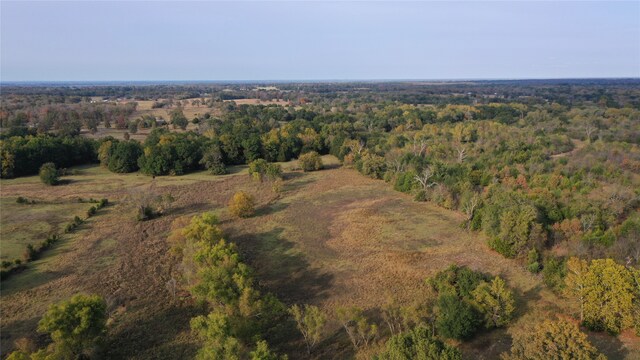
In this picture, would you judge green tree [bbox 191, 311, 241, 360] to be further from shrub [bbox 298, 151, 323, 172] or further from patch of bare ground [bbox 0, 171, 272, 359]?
shrub [bbox 298, 151, 323, 172]

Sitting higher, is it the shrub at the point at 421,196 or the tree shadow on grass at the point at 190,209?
the shrub at the point at 421,196

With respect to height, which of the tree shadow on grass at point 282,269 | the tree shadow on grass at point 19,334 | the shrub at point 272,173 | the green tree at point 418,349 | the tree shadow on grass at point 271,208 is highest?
the green tree at point 418,349

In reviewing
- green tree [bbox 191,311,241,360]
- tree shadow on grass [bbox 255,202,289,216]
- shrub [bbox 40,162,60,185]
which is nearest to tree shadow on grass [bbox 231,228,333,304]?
tree shadow on grass [bbox 255,202,289,216]

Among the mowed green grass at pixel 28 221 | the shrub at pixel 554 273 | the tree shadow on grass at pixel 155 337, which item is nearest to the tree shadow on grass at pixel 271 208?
the mowed green grass at pixel 28 221

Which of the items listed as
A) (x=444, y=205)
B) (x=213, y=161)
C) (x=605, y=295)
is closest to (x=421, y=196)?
(x=444, y=205)

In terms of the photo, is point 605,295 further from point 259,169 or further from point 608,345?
point 259,169

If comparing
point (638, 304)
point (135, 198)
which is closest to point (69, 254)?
point (135, 198)

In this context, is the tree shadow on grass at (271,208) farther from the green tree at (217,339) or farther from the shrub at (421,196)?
the green tree at (217,339)
